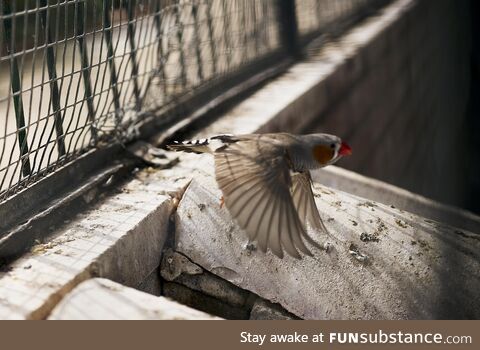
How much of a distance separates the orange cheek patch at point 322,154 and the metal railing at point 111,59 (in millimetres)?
800

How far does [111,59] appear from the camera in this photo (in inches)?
104

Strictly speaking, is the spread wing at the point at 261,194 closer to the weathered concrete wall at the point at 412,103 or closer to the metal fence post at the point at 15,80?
the metal fence post at the point at 15,80

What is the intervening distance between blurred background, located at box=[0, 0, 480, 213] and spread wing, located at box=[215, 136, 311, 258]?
0.60 m

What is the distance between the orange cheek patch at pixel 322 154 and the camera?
84.3 inches

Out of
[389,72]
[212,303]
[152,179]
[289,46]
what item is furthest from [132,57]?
[389,72]

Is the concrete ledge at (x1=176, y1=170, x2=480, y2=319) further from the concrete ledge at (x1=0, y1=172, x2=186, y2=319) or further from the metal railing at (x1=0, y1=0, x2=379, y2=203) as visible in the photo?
the metal railing at (x1=0, y1=0, x2=379, y2=203)

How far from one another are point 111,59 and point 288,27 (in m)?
1.94

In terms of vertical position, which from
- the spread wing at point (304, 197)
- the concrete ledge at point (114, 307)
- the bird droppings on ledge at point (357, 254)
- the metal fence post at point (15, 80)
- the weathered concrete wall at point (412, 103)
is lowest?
the weathered concrete wall at point (412, 103)

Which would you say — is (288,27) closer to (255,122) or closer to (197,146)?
(255,122)

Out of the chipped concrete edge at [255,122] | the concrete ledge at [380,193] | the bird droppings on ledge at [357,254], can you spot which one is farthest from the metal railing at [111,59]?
the bird droppings on ledge at [357,254]

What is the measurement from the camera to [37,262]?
1.97 m
